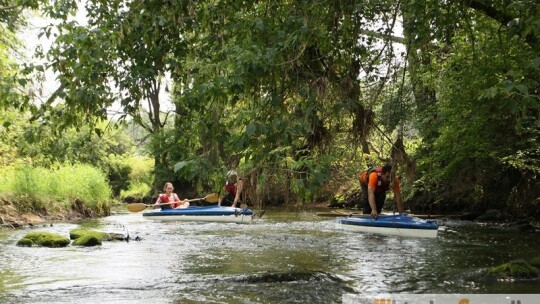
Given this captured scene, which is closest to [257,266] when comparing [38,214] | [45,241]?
[45,241]

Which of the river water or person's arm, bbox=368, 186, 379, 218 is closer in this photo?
the river water

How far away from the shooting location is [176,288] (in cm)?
662

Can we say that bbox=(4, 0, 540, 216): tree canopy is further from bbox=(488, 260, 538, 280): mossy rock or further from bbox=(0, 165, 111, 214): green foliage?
bbox=(0, 165, 111, 214): green foliage

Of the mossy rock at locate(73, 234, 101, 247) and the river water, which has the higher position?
the mossy rock at locate(73, 234, 101, 247)

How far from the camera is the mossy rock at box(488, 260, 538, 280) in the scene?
6579 millimetres

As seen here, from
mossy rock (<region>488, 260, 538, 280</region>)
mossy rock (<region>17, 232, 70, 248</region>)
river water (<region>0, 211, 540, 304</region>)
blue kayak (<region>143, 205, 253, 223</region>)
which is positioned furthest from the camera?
blue kayak (<region>143, 205, 253, 223</region>)

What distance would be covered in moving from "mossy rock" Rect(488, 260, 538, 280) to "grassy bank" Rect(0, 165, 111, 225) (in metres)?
11.0

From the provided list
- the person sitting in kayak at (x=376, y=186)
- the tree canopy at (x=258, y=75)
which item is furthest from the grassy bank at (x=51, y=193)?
the tree canopy at (x=258, y=75)

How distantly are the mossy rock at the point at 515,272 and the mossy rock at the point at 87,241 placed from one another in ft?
21.2

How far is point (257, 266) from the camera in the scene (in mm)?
8242

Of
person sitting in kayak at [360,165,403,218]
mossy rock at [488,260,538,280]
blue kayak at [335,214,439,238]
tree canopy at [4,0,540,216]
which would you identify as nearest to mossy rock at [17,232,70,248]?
tree canopy at [4,0,540,216]

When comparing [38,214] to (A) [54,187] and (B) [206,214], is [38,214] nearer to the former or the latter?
(A) [54,187]

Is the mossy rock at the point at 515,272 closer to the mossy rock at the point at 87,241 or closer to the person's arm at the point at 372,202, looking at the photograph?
the person's arm at the point at 372,202

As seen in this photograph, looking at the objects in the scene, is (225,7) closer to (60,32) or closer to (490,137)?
(60,32)
